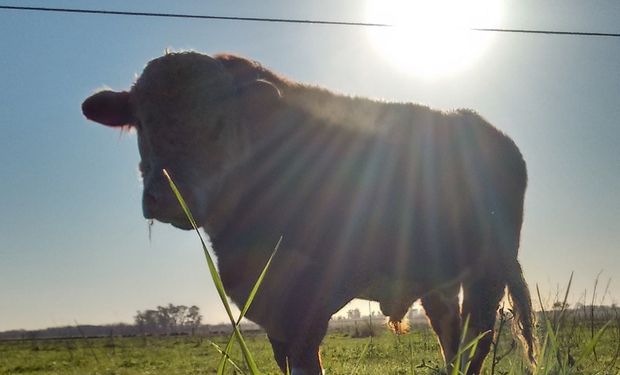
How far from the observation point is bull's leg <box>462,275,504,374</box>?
18.7ft

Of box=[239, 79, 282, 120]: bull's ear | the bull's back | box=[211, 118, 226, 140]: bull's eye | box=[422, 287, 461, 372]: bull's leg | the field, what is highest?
box=[239, 79, 282, 120]: bull's ear

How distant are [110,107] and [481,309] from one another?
3511 mm

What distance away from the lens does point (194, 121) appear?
14.4 ft

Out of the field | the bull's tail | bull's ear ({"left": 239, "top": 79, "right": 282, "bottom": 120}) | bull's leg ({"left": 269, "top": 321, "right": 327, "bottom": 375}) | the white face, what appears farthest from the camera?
the bull's tail

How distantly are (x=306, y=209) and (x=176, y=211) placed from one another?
3.24 feet

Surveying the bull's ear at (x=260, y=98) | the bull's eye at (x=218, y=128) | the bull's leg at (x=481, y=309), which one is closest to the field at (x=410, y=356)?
the bull's leg at (x=481, y=309)

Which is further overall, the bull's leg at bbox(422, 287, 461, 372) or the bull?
the bull's leg at bbox(422, 287, 461, 372)

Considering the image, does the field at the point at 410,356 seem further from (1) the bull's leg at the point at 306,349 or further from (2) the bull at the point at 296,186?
(2) the bull at the point at 296,186

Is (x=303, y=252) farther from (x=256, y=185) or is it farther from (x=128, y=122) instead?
(x=128, y=122)

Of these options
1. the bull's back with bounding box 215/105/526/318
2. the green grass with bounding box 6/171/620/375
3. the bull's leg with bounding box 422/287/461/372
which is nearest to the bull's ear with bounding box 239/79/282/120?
the bull's back with bounding box 215/105/526/318

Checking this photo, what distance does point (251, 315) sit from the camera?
4355mm

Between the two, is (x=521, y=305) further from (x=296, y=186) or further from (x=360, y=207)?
(x=296, y=186)

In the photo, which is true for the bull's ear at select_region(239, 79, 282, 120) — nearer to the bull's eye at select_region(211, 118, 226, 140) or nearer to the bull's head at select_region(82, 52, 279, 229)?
the bull's head at select_region(82, 52, 279, 229)

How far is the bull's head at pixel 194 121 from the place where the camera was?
415 cm
